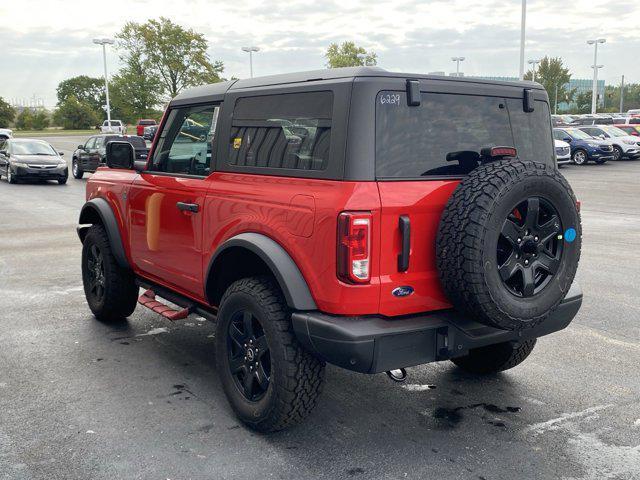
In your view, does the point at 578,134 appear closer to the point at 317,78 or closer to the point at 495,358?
the point at 495,358

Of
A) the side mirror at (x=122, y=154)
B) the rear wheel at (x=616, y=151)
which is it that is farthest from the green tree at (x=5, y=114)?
the side mirror at (x=122, y=154)

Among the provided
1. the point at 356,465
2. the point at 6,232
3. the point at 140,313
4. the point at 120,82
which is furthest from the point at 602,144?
the point at 120,82

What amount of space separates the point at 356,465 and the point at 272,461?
0.44 meters

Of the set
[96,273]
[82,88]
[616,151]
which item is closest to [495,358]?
[96,273]

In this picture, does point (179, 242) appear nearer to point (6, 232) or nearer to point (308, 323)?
point (308, 323)

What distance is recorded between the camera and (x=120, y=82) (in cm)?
6106

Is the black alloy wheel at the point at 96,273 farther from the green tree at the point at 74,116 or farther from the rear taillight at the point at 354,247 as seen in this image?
the green tree at the point at 74,116

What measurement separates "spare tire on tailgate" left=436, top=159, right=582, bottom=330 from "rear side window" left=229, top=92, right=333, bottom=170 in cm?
77

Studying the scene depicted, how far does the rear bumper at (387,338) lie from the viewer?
10.8ft

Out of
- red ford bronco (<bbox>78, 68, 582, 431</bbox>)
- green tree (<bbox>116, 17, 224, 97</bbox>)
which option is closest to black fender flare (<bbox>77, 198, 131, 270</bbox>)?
red ford bronco (<bbox>78, 68, 582, 431</bbox>)

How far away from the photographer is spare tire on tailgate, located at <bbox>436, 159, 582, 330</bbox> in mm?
3279

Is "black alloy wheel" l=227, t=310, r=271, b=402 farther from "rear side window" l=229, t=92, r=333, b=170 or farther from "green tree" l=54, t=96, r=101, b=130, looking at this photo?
"green tree" l=54, t=96, r=101, b=130

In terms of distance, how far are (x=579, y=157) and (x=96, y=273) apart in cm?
2709

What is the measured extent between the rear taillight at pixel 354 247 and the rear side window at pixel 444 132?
30 centimetres
